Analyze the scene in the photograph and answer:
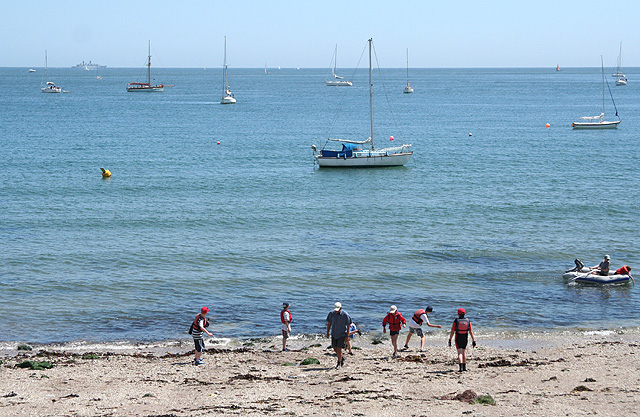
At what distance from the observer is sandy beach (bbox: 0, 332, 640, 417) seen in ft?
52.7

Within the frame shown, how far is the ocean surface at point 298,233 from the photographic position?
2741 centimetres

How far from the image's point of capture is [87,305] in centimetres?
2814

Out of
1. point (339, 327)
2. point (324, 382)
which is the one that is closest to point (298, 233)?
point (339, 327)

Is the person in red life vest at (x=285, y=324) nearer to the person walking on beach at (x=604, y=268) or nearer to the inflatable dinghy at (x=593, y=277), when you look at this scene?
the inflatable dinghy at (x=593, y=277)

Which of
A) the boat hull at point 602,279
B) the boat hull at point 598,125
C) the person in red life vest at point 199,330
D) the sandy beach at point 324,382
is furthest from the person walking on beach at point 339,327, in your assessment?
the boat hull at point 598,125

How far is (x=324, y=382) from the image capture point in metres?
18.3

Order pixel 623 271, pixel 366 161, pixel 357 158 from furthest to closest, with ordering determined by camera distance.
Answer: pixel 366 161 → pixel 357 158 → pixel 623 271

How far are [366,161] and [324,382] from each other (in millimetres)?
44238

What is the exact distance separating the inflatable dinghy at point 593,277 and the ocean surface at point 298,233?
1.22 ft

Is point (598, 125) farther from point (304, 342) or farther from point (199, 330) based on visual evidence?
point (199, 330)

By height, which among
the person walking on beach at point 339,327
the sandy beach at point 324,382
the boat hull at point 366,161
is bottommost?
the sandy beach at point 324,382

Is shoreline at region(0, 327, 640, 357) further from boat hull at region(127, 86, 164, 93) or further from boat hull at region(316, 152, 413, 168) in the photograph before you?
boat hull at region(127, 86, 164, 93)

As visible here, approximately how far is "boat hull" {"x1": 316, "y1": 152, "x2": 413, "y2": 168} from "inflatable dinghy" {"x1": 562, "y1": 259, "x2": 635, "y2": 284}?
32.1 m

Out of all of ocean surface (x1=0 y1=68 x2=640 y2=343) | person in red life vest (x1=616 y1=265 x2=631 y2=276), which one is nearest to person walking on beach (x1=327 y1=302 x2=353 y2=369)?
ocean surface (x1=0 y1=68 x2=640 y2=343)
